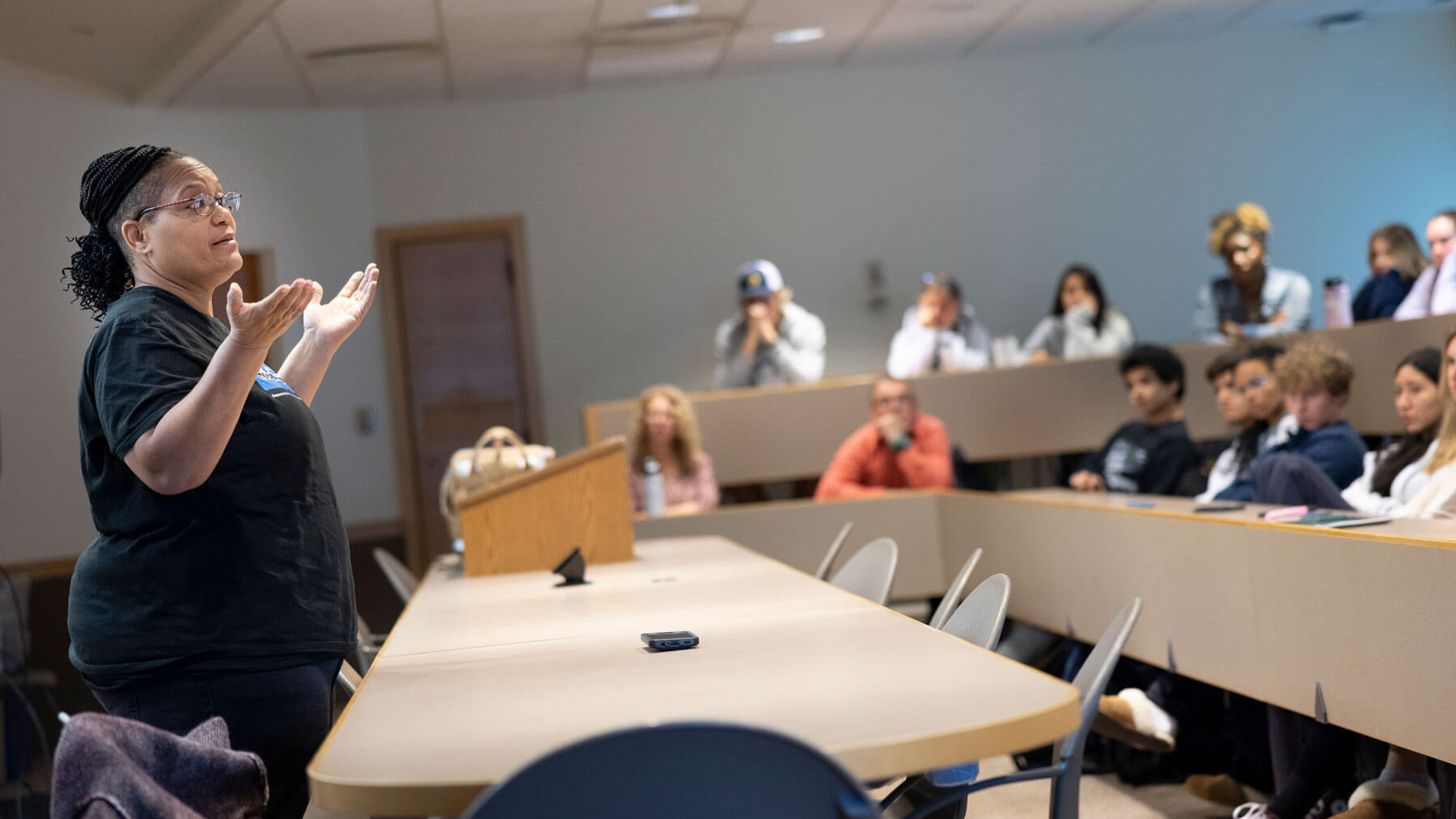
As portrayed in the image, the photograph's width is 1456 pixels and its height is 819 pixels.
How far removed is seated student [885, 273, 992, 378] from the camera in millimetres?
6289

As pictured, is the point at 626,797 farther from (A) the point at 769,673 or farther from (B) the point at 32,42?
(B) the point at 32,42

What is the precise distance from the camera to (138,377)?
5.13 feet

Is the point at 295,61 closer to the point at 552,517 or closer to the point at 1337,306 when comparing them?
the point at 552,517

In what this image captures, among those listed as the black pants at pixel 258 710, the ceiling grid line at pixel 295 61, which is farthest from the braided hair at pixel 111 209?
the ceiling grid line at pixel 295 61

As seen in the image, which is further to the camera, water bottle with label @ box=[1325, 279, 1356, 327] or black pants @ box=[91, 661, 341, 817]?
water bottle with label @ box=[1325, 279, 1356, 327]

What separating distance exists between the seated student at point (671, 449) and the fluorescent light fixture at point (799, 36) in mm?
2283

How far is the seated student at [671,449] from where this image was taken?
208 inches

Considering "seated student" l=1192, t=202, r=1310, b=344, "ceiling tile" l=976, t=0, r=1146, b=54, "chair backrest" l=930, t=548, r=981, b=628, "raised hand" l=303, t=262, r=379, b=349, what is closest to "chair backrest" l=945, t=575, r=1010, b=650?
"chair backrest" l=930, t=548, r=981, b=628

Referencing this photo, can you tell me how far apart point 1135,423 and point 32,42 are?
3.63m

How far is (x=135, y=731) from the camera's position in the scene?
1279 millimetres

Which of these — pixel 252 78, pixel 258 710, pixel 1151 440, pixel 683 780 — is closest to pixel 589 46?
pixel 252 78

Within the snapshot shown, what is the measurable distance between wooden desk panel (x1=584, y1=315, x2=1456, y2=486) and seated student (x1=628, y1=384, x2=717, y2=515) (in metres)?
0.52

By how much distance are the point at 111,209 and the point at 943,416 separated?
15.0 ft

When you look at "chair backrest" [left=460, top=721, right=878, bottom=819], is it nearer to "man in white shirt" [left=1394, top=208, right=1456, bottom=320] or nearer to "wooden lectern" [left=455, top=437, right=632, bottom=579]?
"wooden lectern" [left=455, top=437, right=632, bottom=579]
